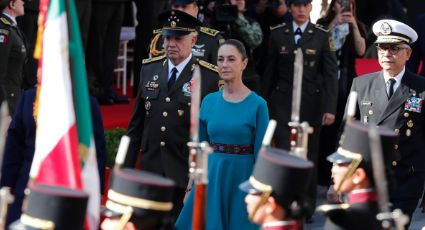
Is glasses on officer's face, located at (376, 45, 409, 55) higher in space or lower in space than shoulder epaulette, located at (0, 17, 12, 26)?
higher

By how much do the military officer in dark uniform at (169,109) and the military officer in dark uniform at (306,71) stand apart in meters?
2.72

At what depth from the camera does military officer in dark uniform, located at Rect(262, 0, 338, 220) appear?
15.0m

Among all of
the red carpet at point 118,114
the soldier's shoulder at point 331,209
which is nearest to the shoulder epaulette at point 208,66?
the red carpet at point 118,114

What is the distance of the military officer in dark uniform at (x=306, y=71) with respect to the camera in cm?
1500

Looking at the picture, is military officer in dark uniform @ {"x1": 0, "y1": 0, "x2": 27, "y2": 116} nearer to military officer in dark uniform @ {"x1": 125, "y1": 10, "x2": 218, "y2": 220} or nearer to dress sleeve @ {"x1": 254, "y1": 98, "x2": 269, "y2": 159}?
military officer in dark uniform @ {"x1": 125, "y1": 10, "x2": 218, "y2": 220}

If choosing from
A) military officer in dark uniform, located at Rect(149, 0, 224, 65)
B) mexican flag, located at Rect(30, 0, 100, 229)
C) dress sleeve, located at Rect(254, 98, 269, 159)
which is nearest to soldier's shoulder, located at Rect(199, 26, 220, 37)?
military officer in dark uniform, located at Rect(149, 0, 224, 65)

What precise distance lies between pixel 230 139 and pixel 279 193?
2.87 meters

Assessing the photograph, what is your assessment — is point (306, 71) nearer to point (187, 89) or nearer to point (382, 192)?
point (187, 89)

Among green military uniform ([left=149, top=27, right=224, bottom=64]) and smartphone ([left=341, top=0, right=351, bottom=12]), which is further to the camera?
smartphone ([left=341, top=0, right=351, bottom=12])

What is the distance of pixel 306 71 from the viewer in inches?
594

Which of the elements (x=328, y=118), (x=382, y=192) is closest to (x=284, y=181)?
(x=382, y=192)

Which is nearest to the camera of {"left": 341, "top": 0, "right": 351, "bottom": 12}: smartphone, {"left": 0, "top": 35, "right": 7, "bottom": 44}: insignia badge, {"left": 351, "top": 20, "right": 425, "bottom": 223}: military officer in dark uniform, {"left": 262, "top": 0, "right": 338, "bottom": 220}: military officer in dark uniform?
{"left": 351, "top": 20, "right": 425, "bottom": 223}: military officer in dark uniform

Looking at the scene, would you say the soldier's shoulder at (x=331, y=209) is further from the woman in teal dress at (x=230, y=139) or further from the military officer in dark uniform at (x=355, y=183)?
the woman in teal dress at (x=230, y=139)

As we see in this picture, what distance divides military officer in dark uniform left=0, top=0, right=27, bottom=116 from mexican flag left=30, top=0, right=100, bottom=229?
278 centimetres
